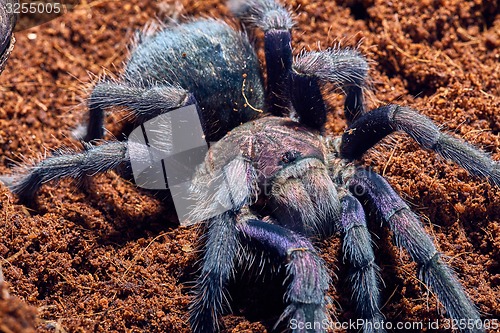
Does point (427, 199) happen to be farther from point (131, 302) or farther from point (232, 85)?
point (131, 302)

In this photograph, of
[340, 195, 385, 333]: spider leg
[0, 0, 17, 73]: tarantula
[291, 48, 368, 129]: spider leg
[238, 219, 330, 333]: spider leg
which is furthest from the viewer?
[291, 48, 368, 129]: spider leg

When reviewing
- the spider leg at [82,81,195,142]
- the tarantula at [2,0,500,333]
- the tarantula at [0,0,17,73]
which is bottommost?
the tarantula at [2,0,500,333]

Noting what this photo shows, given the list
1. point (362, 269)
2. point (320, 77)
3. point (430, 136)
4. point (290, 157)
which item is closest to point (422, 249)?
point (362, 269)

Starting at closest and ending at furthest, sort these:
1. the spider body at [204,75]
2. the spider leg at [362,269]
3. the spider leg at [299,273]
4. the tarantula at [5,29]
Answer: the spider leg at [299,273] < the spider leg at [362,269] < the tarantula at [5,29] < the spider body at [204,75]

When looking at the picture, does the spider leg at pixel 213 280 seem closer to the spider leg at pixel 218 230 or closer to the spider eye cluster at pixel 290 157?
the spider leg at pixel 218 230

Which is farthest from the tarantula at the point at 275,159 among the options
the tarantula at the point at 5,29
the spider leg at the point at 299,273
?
the tarantula at the point at 5,29

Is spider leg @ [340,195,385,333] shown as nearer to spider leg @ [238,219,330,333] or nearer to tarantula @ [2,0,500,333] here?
tarantula @ [2,0,500,333]

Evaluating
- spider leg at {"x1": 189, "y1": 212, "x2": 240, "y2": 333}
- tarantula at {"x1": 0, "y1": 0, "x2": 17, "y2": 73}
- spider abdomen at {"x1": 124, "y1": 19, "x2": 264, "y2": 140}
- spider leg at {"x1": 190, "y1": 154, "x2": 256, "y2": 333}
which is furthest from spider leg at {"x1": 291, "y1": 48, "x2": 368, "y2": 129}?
tarantula at {"x1": 0, "y1": 0, "x2": 17, "y2": 73}

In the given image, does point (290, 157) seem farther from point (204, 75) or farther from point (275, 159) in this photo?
point (204, 75)
